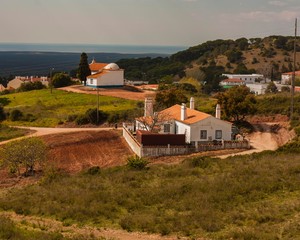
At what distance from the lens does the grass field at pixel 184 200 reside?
1533 cm

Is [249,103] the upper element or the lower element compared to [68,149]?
upper

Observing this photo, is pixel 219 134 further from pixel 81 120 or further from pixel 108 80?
pixel 108 80

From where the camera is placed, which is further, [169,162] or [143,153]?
[143,153]

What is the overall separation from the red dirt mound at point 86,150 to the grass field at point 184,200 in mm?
6263

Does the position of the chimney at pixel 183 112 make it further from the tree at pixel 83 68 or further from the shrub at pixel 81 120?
the tree at pixel 83 68

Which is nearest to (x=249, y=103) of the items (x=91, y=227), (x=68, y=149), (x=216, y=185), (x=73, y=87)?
(x=68, y=149)

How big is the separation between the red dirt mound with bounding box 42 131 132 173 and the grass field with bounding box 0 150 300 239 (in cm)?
626

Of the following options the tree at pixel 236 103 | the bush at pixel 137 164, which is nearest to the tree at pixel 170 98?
the tree at pixel 236 103

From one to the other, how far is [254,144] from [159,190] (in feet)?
59.7

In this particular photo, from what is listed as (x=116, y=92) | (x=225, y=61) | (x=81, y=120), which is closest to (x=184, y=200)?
(x=81, y=120)

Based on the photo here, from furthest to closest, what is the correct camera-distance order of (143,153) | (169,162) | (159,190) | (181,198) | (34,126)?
(34,126) < (143,153) < (169,162) < (159,190) < (181,198)

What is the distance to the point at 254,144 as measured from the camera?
120 feet

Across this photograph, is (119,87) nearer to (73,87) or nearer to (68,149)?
(73,87)

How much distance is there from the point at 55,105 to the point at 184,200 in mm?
44292
